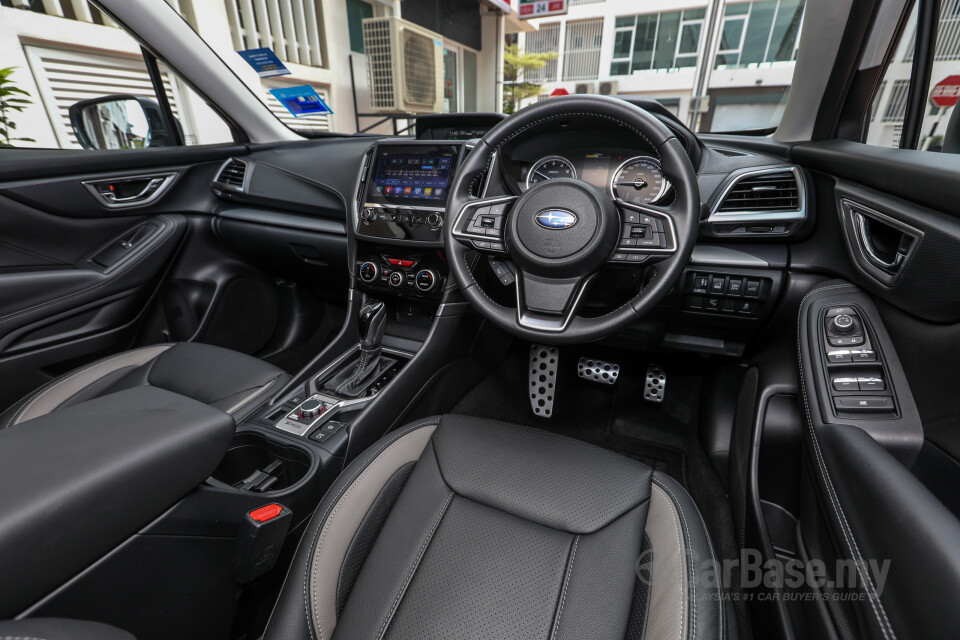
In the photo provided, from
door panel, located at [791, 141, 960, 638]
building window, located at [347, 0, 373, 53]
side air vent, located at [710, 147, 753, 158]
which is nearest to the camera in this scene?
door panel, located at [791, 141, 960, 638]

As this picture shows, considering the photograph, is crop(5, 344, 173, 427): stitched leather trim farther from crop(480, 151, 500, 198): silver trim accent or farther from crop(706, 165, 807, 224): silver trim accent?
crop(706, 165, 807, 224): silver trim accent

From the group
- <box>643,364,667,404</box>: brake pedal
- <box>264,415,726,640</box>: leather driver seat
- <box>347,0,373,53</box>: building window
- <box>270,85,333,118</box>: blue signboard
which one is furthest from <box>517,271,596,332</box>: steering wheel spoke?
<box>347,0,373,53</box>: building window

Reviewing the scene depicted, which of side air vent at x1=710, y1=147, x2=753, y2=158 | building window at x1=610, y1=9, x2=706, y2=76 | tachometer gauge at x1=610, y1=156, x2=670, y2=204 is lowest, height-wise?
tachometer gauge at x1=610, y1=156, x2=670, y2=204

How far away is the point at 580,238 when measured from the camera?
41.9 inches

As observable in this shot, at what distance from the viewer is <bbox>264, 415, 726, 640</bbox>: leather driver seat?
726 mm

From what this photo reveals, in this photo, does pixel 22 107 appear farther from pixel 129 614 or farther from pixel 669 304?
pixel 669 304

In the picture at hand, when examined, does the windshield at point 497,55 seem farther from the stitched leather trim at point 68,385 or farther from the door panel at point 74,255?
the stitched leather trim at point 68,385

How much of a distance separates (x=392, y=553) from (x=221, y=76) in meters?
2.11

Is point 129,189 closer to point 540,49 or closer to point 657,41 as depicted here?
point 657,41

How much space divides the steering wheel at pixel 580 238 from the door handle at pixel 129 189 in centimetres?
165

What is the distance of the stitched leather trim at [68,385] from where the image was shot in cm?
124

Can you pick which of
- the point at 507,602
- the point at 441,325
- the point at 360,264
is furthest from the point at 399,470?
the point at 360,264

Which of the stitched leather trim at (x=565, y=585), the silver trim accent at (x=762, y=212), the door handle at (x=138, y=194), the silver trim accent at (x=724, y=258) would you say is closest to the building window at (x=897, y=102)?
the silver trim accent at (x=762, y=212)

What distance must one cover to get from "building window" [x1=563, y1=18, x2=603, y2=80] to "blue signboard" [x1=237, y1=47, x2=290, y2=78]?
266 cm
